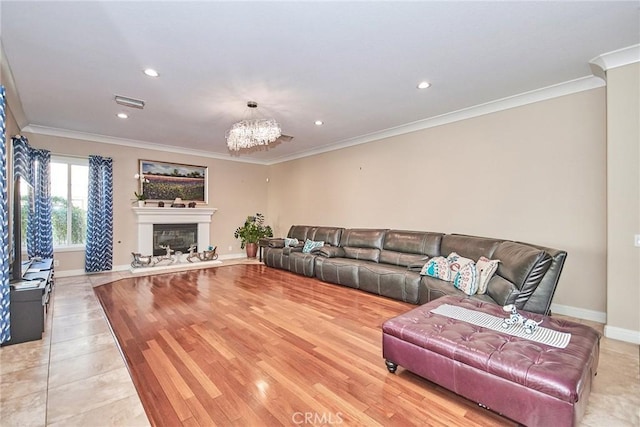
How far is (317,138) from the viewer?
6.16m

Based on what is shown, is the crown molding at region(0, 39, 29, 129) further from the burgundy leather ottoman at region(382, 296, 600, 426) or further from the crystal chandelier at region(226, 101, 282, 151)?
the burgundy leather ottoman at region(382, 296, 600, 426)

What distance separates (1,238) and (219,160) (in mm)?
5355

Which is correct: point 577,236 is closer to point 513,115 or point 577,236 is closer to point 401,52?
point 513,115

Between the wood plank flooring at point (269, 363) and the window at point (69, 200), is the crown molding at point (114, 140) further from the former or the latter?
the wood plank flooring at point (269, 363)

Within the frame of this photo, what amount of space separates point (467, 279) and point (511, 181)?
1664mm

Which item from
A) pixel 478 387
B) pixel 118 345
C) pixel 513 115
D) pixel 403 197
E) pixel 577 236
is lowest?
pixel 118 345

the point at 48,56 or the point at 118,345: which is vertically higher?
the point at 48,56

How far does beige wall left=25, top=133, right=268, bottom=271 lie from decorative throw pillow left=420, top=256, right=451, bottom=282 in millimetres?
5587

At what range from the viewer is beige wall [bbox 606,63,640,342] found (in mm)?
2885

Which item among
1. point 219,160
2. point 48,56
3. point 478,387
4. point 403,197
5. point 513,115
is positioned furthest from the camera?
point 219,160

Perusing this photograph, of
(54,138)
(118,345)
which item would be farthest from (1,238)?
(54,138)

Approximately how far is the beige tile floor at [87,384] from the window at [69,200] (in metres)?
3.32

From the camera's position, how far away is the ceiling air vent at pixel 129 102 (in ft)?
12.9

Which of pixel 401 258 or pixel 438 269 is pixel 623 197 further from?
pixel 401 258
